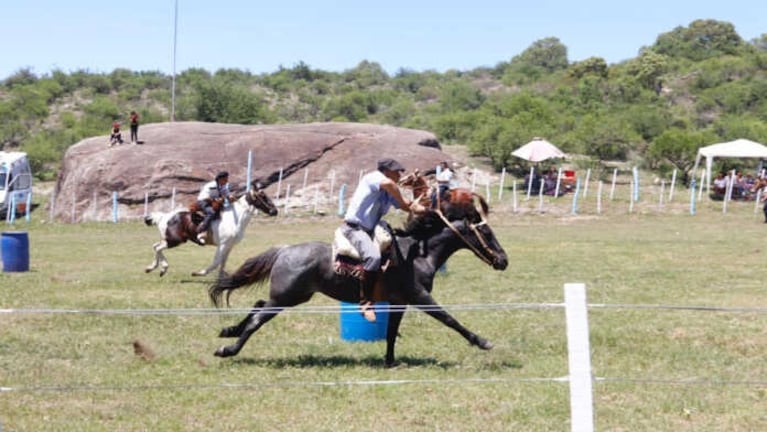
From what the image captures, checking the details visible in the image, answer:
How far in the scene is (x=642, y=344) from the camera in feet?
39.3

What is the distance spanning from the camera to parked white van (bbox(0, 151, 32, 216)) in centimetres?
3838

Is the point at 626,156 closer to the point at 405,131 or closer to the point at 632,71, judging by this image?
the point at 405,131

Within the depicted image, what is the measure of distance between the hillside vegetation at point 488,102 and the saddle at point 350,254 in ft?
119

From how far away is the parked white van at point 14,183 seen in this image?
126ft

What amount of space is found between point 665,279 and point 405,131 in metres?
26.5

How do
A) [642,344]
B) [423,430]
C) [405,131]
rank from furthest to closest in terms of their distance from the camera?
1. [405,131]
2. [642,344]
3. [423,430]

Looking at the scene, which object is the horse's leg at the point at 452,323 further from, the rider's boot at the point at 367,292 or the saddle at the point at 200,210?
the saddle at the point at 200,210

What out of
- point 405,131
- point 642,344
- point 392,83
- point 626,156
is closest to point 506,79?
point 392,83

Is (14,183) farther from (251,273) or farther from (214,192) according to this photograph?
(251,273)

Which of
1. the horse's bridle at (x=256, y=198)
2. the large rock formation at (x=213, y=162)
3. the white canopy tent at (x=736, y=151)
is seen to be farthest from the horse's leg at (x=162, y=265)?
the white canopy tent at (x=736, y=151)

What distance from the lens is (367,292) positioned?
1070 centimetres

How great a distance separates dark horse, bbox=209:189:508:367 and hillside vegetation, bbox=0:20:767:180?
1403 inches

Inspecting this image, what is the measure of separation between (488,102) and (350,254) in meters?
74.9

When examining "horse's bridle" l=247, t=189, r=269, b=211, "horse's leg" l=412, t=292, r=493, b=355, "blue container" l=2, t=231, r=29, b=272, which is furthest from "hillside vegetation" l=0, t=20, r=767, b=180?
"horse's leg" l=412, t=292, r=493, b=355
